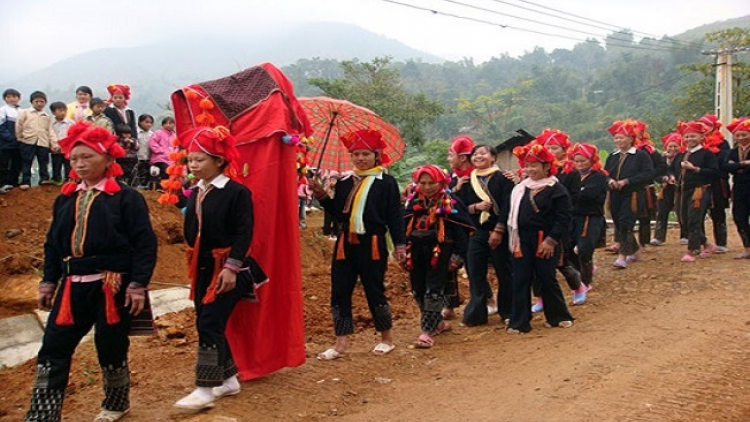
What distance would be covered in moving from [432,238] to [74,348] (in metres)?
3.47

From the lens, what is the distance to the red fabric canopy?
5.39m

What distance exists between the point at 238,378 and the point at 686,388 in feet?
11.0

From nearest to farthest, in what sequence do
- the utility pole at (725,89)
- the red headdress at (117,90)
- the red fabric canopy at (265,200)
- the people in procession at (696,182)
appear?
the red fabric canopy at (265,200) → the people in procession at (696,182) → the red headdress at (117,90) → the utility pole at (725,89)

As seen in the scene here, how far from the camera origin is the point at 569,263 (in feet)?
27.0

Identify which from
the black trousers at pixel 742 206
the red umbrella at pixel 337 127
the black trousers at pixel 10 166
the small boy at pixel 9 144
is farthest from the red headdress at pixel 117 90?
the black trousers at pixel 742 206

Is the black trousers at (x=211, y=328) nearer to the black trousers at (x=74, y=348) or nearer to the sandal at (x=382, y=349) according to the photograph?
the black trousers at (x=74, y=348)

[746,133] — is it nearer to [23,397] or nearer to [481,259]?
[481,259]

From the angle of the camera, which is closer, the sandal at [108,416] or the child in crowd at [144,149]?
the sandal at [108,416]

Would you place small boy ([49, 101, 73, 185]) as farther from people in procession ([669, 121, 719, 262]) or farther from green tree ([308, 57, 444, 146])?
green tree ([308, 57, 444, 146])

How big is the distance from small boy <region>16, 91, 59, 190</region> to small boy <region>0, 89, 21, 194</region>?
97 millimetres

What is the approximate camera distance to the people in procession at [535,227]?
22.3ft

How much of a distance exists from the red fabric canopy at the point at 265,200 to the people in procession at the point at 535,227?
2.49 metres

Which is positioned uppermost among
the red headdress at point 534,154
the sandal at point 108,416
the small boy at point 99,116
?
the small boy at point 99,116

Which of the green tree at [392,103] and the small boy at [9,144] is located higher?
the green tree at [392,103]
